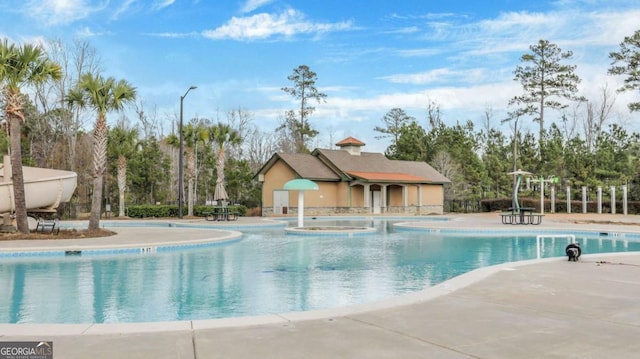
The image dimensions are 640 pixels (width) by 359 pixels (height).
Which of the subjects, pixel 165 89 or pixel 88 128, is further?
pixel 165 89

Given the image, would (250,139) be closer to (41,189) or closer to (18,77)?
(41,189)

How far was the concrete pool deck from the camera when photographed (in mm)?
4477

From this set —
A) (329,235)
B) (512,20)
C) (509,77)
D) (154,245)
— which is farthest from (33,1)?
(509,77)

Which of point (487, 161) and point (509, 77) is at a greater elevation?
point (509, 77)

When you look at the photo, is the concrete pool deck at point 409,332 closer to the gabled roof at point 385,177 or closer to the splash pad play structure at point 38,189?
the splash pad play structure at point 38,189

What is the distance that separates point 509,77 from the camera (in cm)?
4850

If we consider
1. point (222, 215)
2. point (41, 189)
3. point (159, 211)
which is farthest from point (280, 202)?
point (41, 189)

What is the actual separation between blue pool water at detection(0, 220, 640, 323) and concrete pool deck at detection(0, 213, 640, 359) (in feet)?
5.42

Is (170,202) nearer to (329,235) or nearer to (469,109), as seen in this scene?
(329,235)

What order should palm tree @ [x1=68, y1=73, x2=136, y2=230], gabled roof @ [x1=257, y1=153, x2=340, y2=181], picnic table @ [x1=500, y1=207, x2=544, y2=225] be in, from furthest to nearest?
gabled roof @ [x1=257, y1=153, x2=340, y2=181] < picnic table @ [x1=500, y1=207, x2=544, y2=225] < palm tree @ [x1=68, y1=73, x2=136, y2=230]

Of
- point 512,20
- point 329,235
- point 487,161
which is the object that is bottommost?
point 329,235

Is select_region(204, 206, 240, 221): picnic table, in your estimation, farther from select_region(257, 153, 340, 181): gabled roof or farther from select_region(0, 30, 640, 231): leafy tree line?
select_region(257, 153, 340, 181): gabled roof

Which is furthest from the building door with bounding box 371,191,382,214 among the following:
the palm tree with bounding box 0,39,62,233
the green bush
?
the palm tree with bounding box 0,39,62,233

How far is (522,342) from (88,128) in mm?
36800
